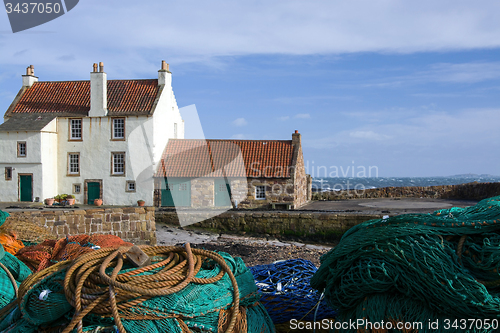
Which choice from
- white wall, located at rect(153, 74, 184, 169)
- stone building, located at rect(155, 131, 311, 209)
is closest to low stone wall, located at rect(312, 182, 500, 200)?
stone building, located at rect(155, 131, 311, 209)

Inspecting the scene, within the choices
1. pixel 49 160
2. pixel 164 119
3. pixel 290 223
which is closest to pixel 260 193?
pixel 164 119

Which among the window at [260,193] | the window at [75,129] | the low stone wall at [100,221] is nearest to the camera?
the low stone wall at [100,221]

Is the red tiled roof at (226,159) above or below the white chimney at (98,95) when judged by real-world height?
below

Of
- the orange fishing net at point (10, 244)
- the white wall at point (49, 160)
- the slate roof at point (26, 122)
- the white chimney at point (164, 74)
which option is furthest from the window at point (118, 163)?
the orange fishing net at point (10, 244)

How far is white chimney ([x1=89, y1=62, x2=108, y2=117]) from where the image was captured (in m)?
28.4

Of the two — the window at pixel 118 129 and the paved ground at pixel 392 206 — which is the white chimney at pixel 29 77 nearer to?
the window at pixel 118 129

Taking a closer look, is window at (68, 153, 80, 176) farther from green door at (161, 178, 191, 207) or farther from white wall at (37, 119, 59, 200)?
green door at (161, 178, 191, 207)

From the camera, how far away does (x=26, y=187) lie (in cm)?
2770

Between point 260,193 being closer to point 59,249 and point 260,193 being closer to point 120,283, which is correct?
point 59,249

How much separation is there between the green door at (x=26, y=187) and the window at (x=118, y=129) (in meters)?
5.90

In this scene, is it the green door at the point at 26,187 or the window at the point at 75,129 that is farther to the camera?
the window at the point at 75,129

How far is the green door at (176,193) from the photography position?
27766 mm

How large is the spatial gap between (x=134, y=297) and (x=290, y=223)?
15639 millimetres

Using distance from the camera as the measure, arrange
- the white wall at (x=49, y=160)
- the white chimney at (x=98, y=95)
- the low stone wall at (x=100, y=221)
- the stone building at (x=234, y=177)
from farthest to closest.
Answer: the white chimney at (x=98, y=95), the white wall at (x=49, y=160), the stone building at (x=234, y=177), the low stone wall at (x=100, y=221)
